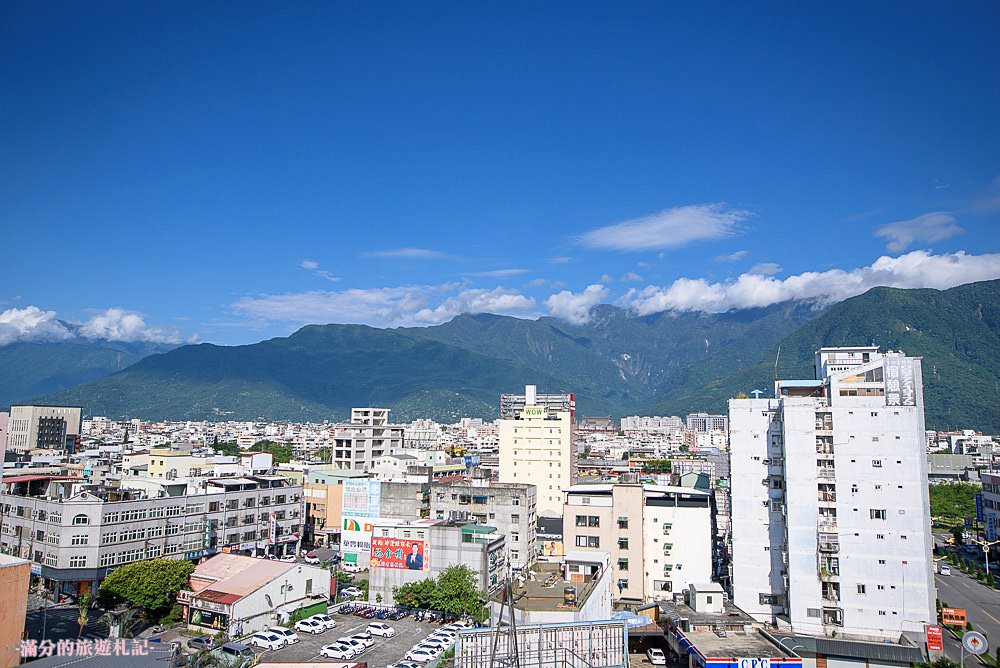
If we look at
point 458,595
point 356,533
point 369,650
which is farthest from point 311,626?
point 356,533

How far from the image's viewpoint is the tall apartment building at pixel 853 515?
3003cm

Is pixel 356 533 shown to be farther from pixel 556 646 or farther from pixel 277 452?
pixel 277 452

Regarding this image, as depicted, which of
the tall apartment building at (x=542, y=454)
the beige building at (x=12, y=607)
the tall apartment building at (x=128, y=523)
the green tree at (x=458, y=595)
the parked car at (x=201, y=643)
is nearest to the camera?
the beige building at (x=12, y=607)

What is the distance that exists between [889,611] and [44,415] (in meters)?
116

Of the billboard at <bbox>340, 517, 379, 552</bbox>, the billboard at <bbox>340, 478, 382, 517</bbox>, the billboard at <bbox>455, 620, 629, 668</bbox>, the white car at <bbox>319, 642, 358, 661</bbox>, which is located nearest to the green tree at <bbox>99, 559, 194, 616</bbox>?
the white car at <bbox>319, 642, 358, 661</bbox>

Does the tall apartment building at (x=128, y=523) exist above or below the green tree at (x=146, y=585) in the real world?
above

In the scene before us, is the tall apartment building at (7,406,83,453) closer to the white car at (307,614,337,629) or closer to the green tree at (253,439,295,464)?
the green tree at (253,439,295,464)

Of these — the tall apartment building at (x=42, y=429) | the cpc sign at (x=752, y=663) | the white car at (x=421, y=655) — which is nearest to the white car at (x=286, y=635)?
the white car at (x=421, y=655)

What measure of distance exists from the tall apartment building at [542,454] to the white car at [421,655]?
37571 mm

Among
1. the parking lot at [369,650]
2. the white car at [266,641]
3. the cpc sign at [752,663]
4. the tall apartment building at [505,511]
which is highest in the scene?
the tall apartment building at [505,511]

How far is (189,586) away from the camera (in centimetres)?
3434

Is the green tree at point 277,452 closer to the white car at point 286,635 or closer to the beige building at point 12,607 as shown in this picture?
the white car at point 286,635

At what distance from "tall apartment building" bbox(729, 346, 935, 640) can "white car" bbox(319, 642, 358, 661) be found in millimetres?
18161

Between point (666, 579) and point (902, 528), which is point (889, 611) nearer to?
point (902, 528)
